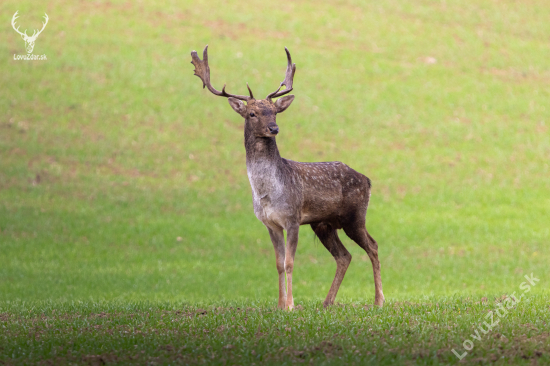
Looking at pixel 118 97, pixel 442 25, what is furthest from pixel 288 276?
pixel 442 25

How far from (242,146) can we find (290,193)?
17.5 meters

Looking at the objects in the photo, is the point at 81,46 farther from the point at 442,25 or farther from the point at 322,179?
the point at 322,179

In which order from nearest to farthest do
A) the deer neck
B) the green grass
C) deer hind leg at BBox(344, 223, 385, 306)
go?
the green grass, the deer neck, deer hind leg at BBox(344, 223, 385, 306)

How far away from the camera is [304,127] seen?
29.2m

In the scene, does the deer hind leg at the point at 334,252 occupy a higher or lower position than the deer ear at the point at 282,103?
lower

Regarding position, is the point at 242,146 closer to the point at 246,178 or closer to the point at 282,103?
the point at 246,178

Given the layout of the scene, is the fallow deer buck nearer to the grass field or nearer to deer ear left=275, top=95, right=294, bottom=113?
deer ear left=275, top=95, right=294, bottom=113

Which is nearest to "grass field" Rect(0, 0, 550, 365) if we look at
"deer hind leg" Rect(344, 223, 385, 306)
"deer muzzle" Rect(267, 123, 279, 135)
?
"deer hind leg" Rect(344, 223, 385, 306)

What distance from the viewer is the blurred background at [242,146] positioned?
64.6 ft

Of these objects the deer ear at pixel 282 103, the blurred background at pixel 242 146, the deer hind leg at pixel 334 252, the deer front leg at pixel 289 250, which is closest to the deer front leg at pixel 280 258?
the deer front leg at pixel 289 250

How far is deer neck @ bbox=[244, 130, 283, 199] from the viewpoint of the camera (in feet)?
34.5

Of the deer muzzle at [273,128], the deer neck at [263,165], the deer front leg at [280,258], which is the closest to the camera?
the deer muzzle at [273,128]

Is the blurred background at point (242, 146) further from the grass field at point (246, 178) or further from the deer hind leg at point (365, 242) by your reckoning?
the deer hind leg at point (365, 242)

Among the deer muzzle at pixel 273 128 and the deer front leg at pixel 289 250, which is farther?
the deer front leg at pixel 289 250
